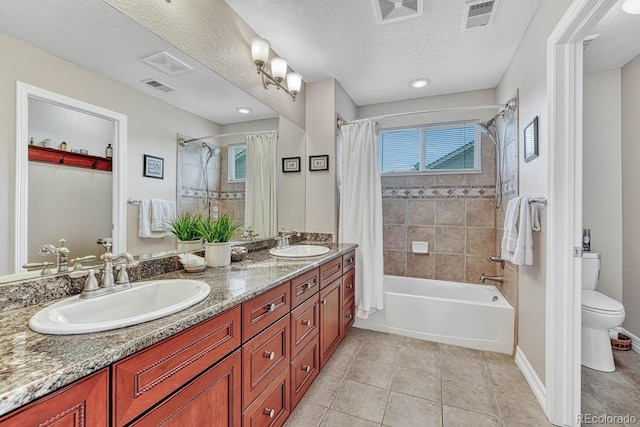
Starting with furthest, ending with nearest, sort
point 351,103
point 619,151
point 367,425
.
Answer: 1. point 351,103
2. point 619,151
3. point 367,425

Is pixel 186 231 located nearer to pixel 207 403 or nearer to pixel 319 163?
pixel 207 403

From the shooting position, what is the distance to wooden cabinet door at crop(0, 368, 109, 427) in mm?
507

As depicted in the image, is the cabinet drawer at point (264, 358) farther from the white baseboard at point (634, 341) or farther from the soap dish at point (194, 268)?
the white baseboard at point (634, 341)

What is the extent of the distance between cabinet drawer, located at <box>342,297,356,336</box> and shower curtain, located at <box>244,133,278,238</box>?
0.89 m

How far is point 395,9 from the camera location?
1.72 meters

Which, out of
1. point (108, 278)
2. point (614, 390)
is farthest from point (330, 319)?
point (614, 390)

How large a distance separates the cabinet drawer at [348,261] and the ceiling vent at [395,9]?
1.72 metres

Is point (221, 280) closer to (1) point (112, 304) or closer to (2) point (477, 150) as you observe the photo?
(1) point (112, 304)

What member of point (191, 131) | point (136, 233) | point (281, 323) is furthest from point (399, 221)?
point (136, 233)

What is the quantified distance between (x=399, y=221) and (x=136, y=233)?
261 cm

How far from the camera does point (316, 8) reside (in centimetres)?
173

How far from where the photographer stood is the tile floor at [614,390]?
1.56 meters

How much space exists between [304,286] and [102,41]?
57.7 inches
